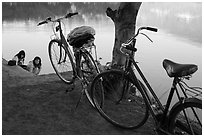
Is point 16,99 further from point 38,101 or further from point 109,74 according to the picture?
point 109,74

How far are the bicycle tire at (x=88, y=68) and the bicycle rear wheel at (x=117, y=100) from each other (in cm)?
15

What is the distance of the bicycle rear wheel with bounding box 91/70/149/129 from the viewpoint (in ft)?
11.9

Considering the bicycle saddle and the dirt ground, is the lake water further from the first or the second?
the bicycle saddle

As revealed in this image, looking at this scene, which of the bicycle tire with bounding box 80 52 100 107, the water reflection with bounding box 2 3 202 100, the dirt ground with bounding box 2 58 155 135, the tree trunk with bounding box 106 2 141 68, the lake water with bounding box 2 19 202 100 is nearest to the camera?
the dirt ground with bounding box 2 58 155 135

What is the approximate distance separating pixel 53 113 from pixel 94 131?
2.40ft

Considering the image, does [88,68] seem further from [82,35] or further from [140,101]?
[140,101]

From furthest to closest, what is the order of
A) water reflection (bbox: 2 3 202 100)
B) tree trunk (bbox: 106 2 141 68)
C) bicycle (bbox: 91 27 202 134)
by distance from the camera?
water reflection (bbox: 2 3 202 100) → tree trunk (bbox: 106 2 141 68) → bicycle (bbox: 91 27 202 134)

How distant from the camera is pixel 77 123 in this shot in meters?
3.77

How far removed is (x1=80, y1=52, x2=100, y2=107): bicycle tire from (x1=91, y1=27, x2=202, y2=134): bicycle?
0.16 meters

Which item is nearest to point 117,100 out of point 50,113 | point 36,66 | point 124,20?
point 50,113

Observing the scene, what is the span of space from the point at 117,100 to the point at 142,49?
6.18 meters

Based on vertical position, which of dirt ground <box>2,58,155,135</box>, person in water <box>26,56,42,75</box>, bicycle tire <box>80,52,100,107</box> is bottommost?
dirt ground <box>2,58,155,135</box>

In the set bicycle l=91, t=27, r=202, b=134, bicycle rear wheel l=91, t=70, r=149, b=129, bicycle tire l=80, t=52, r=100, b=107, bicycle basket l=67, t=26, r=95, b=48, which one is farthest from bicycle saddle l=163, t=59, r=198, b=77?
bicycle basket l=67, t=26, r=95, b=48

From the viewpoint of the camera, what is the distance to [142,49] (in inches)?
396
